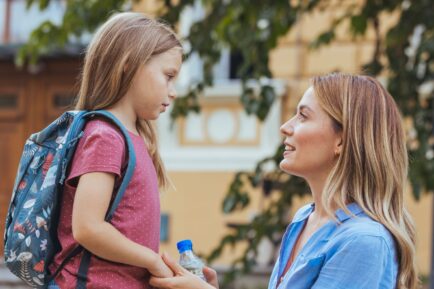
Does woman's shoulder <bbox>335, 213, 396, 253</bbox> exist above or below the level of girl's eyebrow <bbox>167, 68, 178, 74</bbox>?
below

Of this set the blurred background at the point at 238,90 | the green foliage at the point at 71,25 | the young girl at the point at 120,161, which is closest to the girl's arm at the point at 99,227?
the young girl at the point at 120,161

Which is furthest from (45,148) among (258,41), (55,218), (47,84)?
(47,84)

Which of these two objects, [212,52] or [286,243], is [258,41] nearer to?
[212,52]

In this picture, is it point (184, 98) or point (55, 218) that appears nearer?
point (55, 218)

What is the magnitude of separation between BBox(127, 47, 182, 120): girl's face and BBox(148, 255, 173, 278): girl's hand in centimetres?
41

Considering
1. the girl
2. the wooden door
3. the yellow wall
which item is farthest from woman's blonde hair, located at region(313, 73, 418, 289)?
the wooden door

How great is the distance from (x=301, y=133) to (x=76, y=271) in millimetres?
681

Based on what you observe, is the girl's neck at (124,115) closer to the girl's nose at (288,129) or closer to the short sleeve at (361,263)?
the girl's nose at (288,129)

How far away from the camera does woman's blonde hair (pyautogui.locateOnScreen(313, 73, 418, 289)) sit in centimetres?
234

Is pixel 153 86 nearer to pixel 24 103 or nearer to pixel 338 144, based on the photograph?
pixel 338 144

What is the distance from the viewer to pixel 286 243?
8.57 feet

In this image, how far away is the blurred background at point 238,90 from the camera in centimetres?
674

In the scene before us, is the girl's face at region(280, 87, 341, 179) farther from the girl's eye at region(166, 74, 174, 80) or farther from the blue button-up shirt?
the girl's eye at region(166, 74, 174, 80)

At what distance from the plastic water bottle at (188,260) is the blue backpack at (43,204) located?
0.24 meters
